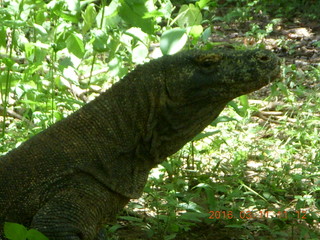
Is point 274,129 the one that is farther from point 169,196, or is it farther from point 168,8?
point 169,196

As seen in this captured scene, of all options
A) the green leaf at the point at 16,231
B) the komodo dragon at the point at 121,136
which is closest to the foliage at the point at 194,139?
the green leaf at the point at 16,231

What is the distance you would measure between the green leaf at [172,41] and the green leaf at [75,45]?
678mm

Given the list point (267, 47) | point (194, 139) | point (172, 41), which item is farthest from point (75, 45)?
point (267, 47)

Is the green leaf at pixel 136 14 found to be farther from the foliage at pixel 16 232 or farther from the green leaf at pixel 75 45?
the foliage at pixel 16 232

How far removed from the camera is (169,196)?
448cm

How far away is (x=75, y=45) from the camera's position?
4.88 metres

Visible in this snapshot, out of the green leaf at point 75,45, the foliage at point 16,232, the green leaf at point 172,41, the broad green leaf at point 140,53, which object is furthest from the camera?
the broad green leaf at point 140,53

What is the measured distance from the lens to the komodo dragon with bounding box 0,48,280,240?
3539 mm

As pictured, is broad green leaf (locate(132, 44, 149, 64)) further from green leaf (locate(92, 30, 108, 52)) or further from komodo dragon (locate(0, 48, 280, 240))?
komodo dragon (locate(0, 48, 280, 240))

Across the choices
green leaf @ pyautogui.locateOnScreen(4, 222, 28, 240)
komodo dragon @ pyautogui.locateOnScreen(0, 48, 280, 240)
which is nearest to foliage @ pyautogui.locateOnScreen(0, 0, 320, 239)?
green leaf @ pyautogui.locateOnScreen(4, 222, 28, 240)

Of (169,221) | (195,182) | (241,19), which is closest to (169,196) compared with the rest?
(169,221)

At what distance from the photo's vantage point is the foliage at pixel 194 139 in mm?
4348
